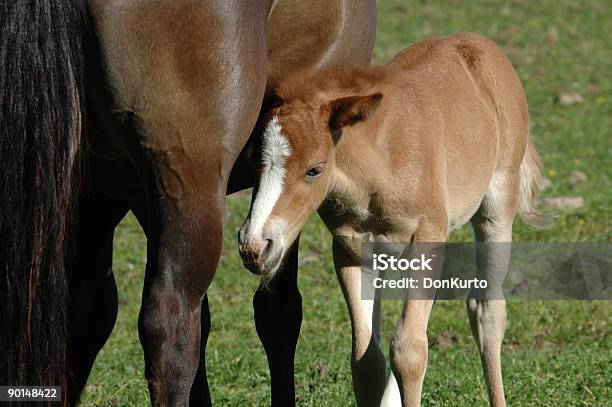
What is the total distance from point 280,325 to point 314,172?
0.92m

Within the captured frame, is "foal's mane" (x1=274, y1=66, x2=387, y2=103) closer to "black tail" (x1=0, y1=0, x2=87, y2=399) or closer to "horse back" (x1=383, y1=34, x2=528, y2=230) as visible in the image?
"horse back" (x1=383, y1=34, x2=528, y2=230)

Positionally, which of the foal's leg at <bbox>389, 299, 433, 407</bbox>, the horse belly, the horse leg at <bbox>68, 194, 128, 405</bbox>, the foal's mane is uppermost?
the horse belly

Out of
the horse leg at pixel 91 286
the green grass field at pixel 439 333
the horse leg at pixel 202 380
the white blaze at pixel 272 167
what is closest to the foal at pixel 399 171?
the white blaze at pixel 272 167

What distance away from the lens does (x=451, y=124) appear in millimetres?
4277

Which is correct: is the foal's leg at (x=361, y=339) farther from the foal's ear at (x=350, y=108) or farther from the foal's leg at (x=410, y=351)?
the foal's ear at (x=350, y=108)

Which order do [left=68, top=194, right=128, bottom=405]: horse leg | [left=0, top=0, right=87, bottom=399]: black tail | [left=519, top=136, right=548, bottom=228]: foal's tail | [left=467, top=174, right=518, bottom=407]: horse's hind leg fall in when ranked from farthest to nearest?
[left=519, top=136, right=548, bottom=228]: foal's tail → [left=467, top=174, right=518, bottom=407]: horse's hind leg → [left=68, top=194, right=128, bottom=405]: horse leg → [left=0, top=0, right=87, bottom=399]: black tail

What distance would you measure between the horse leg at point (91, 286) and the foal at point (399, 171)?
2.57 feet

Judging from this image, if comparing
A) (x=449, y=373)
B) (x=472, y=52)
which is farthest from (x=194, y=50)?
(x=449, y=373)

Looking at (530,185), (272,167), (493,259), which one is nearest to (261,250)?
(272,167)

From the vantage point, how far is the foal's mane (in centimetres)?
361

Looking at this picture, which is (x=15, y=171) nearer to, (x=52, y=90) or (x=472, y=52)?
(x=52, y=90)

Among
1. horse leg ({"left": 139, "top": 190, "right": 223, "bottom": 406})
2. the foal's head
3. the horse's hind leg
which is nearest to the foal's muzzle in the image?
the foal's head

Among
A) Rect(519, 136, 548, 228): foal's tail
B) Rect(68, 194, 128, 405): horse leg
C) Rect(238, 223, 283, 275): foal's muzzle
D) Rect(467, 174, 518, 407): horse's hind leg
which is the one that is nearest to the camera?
Rect(238, 223, 283, 275): foal's muzzle

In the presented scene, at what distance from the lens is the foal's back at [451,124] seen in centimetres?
387
